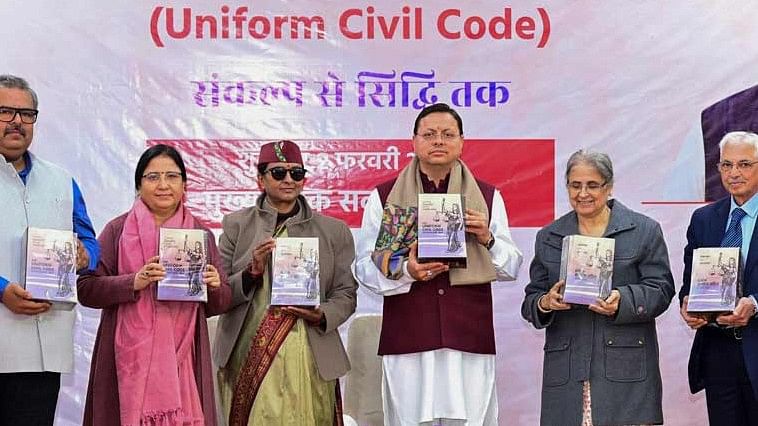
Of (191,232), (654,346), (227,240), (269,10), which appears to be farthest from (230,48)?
(654,346)

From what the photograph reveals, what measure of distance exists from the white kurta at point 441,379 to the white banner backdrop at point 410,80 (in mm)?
1476

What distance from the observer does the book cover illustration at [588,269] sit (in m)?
4.47

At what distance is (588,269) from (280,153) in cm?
149

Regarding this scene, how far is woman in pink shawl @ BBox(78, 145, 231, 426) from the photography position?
175 inches

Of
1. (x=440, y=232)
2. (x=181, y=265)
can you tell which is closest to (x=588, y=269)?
(x=440, y=232)

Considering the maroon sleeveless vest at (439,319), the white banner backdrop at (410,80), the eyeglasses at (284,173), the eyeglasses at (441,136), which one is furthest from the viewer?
the white banner backdrop at (410,80)

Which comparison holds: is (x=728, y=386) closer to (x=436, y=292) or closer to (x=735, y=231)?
(x=735, y=231)

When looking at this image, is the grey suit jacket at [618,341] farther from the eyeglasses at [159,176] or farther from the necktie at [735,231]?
the eyeglasses at [159,176]

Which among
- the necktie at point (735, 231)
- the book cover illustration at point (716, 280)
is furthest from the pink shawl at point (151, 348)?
the necktie at point (735, 231)

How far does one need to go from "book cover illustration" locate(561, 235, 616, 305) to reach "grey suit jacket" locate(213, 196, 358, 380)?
3.46ft

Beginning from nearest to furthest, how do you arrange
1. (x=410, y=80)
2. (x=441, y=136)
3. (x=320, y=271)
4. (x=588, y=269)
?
(x=588, y=269) → (x=441, y=136) → (x=320, y=271) → (x=410, y=80)

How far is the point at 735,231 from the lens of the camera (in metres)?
4.72

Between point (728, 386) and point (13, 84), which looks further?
point (728, 386)

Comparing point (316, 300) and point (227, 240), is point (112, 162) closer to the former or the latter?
point (227, 240)
